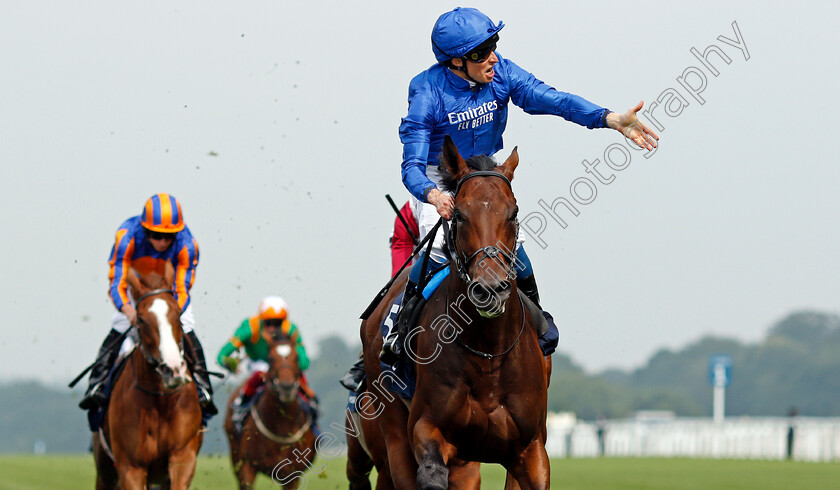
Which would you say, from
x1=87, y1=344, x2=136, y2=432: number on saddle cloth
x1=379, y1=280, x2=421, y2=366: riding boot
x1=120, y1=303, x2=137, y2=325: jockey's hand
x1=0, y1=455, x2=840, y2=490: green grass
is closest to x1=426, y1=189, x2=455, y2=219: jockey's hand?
x1=379, y1=280, x2=421, y2=366: riding boot

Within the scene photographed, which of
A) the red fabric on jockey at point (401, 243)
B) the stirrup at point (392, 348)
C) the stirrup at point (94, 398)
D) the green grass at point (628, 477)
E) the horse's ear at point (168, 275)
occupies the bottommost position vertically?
the green grass at point (628, 477)

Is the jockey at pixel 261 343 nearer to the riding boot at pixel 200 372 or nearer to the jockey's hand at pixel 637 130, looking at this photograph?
the riding boot at pixel 200 372

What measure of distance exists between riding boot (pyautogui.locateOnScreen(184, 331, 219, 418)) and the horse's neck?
3.80m

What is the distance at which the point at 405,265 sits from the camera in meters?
7.92

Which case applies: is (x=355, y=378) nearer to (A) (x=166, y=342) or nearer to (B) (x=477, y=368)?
(A) (x=166, y=342)

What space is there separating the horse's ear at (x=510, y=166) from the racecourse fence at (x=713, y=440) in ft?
78.6

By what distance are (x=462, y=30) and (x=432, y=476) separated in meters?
2.62

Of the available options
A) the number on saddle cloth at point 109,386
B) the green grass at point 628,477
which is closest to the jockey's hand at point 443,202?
the number on saddle cloth at point 109,386

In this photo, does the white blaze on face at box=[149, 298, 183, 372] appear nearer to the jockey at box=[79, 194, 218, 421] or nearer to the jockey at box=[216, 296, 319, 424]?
the jockey at box=[79, 194, 218, 421]

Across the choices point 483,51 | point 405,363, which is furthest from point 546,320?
point 483,51

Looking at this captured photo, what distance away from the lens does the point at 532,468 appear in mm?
6148

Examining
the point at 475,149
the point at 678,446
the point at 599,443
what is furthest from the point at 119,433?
the point at 599,443

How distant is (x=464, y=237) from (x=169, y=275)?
4902mm

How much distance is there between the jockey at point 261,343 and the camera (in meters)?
14.9
